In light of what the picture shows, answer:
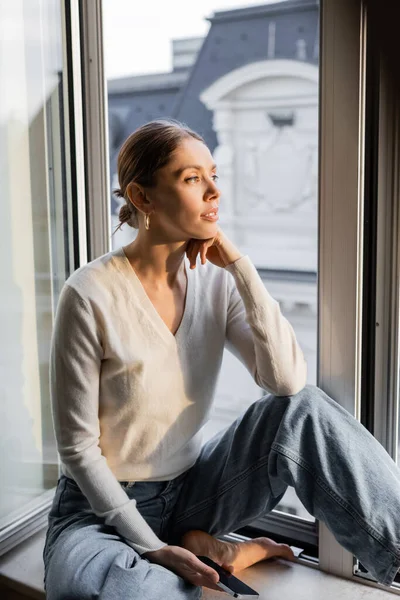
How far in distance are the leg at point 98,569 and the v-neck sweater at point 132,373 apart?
0.04m

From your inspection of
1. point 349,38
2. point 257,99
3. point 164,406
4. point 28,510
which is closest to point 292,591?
point 164,406

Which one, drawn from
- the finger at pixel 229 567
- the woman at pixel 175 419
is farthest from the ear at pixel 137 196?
the finger at pixel 229 567

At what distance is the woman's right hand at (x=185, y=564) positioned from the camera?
3.63 ft

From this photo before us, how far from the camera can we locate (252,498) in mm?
1228

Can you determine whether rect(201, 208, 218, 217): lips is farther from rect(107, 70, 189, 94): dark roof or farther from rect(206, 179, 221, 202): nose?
rect(107, 70, 189, 94): dark roof

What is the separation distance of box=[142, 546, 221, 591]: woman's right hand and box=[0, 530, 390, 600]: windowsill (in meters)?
0.10

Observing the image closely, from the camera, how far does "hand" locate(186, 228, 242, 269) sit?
118 cm

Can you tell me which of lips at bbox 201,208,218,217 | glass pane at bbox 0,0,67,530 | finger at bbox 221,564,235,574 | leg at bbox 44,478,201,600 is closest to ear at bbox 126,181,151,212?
lips at bbox 201,208,218,217

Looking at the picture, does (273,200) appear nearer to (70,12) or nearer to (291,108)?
(291,108)

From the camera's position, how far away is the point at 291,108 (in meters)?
1.50

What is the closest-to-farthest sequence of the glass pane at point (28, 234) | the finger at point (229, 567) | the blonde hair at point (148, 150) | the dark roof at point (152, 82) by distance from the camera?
the blonde hair at point (148, 150) < the finger at point (229, 567) < the glass pane at point (28, 234) < the dark roof at point (152, 82)

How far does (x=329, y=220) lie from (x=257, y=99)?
1.81ft

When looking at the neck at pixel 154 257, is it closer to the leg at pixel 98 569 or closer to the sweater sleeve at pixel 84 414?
the sweater sleeve at pixel 84 414

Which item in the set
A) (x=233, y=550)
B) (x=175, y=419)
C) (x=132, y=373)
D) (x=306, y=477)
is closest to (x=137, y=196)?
(x=132, y=373)
